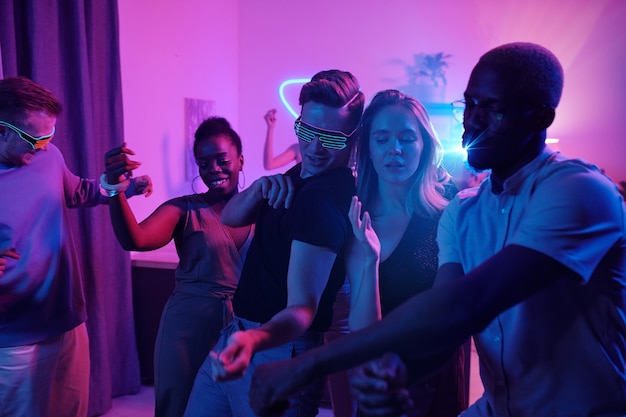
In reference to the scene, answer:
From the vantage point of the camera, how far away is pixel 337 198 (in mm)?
1543

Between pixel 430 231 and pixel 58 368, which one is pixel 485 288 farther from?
pixel 58 368

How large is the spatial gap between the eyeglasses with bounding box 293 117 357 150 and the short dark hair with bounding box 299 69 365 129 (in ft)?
0.23

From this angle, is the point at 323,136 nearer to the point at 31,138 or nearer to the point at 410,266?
the point at 410,266

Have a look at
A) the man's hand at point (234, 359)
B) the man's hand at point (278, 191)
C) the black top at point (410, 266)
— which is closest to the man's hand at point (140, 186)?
the man's hand at point (278, 191)

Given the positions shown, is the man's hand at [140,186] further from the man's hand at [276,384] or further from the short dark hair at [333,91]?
the man's hand at [276,384]

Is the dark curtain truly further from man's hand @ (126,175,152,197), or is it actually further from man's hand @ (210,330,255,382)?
man's hand @ (210,330,255,382)

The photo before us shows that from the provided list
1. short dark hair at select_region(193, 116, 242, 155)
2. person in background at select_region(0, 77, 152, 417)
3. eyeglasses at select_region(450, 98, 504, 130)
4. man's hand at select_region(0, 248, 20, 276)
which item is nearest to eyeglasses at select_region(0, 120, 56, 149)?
person in background at select_region(0, 77, 152, 417)

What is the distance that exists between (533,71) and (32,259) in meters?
1.91

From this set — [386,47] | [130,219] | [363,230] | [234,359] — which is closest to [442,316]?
[234,359]

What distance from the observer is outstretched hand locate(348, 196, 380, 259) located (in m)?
1.55

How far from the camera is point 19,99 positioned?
6.71ft

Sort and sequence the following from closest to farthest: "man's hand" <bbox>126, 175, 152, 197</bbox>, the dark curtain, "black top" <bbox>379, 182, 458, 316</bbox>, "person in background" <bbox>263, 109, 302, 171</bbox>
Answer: "black top" <bbox>379, 182, 458, 316</bbox> → "man's hand" <bbox>126, 175, 152, 197</bbox> → the dark curtain → "person in background" <bbox>263, 109, 302, 171</bbox>

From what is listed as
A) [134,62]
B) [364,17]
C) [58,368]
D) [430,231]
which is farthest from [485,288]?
[364,17]

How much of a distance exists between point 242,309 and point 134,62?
9.32 ft
